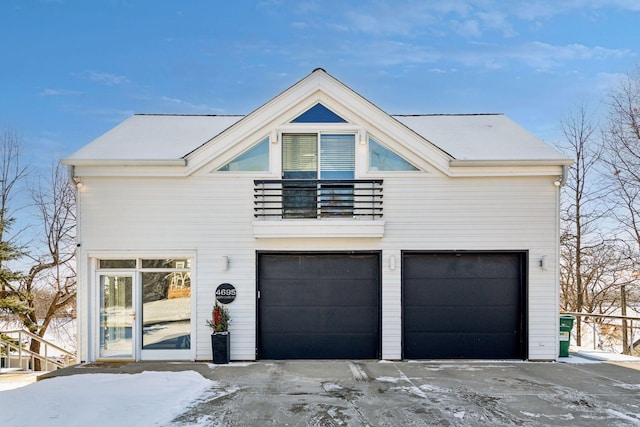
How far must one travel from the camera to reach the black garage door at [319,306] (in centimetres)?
877

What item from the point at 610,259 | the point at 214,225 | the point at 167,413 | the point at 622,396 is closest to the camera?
the point at 167,413

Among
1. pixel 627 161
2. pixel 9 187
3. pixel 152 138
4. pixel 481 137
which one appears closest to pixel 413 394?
pixel 481 137

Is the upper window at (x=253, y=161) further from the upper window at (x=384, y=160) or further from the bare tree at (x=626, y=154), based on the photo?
the bare tree at (x=626, y=154)

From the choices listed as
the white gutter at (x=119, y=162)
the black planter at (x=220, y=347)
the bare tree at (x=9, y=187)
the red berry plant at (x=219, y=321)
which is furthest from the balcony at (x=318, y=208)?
the bare tree at (x=9, y=187)

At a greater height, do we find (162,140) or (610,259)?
(162,140)

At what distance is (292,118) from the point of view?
348 inches

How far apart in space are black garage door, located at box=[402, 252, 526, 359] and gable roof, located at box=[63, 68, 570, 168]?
2187mm

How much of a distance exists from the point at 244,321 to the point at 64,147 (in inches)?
543

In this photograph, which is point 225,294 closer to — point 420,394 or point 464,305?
point 420,394

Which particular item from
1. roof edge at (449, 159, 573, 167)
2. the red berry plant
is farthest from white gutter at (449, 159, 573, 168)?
the red berry plant

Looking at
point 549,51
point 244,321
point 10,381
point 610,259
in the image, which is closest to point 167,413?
point 244,321

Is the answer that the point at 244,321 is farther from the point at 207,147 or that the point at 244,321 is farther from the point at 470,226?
the point at 470,226

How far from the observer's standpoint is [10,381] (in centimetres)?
814

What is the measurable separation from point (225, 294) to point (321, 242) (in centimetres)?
223
